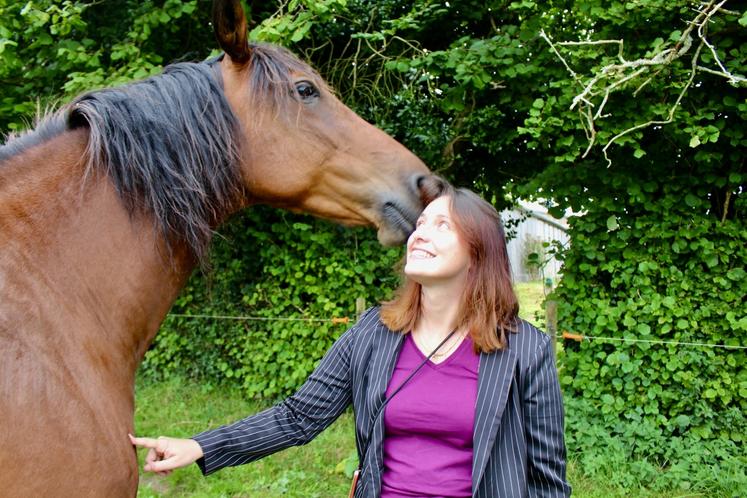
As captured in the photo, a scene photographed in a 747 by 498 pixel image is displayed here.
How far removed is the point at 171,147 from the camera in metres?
1.73

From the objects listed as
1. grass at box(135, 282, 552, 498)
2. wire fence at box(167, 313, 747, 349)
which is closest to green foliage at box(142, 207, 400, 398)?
wire fence at box(167, 313, 747, 349)

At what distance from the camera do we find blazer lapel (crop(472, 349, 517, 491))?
62.1 inches

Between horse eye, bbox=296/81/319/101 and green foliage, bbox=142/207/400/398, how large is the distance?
3.12 meters

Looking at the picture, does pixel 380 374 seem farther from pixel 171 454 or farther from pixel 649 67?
pixel 649 67

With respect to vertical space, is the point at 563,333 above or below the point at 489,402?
below

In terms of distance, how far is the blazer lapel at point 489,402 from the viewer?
5.17 feet

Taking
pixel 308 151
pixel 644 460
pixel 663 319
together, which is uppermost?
pixel 308 151

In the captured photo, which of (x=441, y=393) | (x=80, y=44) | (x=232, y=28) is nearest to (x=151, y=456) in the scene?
(x=441, y=393)

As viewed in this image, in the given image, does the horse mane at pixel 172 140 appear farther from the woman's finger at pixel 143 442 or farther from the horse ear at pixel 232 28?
the woman's finger at pixel 143 442

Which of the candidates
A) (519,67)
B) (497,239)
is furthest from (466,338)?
(519,67)

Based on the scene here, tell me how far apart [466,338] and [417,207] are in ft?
1.80

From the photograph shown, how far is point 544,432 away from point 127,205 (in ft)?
4.63

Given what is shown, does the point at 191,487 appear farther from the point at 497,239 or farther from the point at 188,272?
the point at 497,239

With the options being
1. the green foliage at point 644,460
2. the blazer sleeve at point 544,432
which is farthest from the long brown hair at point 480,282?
the green foliage at point 644,460
